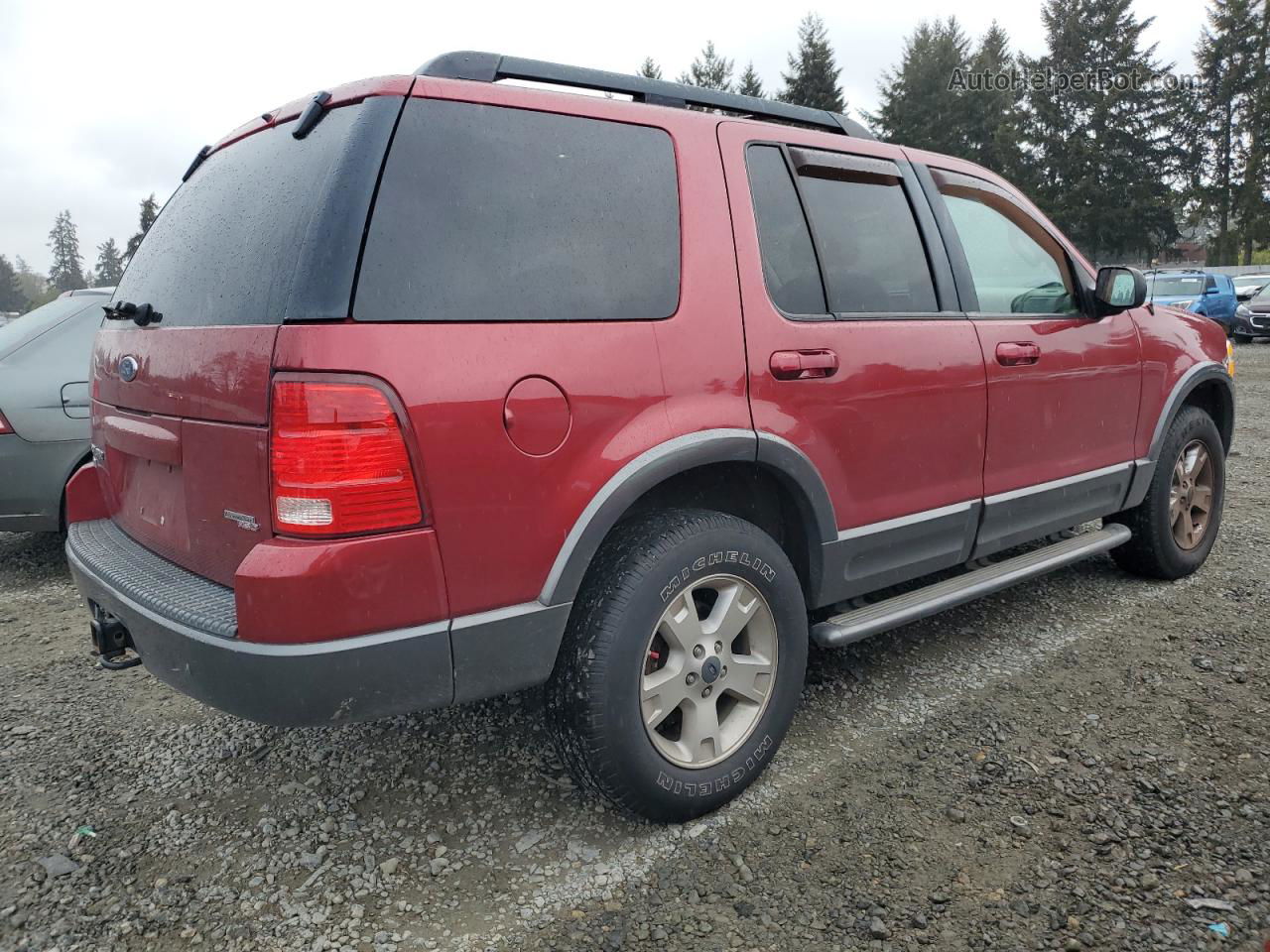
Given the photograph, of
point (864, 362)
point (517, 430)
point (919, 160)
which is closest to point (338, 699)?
point (517, 430)

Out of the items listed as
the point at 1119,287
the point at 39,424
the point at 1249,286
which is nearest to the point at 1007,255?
the point at 1119,287

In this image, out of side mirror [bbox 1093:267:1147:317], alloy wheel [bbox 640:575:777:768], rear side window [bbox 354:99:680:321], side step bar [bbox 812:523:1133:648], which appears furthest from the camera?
side mirror [bbox 1093:267:1147:317]

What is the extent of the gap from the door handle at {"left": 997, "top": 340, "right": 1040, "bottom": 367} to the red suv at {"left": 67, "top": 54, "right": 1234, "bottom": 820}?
0.04 ft

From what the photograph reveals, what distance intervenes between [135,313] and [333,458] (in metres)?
1.09

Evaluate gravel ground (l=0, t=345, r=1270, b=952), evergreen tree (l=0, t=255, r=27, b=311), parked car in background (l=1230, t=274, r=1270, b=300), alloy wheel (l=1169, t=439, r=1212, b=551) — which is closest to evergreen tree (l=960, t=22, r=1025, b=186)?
parked car in background (l=1230, t=274, r=1270, b=300)

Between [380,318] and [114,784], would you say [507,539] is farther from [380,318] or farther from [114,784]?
[114,784]

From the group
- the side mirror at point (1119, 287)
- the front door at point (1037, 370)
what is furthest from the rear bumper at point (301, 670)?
the side mirror at point (1119, 287)

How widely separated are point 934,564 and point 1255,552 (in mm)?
2761

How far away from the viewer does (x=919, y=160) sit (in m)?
3.22

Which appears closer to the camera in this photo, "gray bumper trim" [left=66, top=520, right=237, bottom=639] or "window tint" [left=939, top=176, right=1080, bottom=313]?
"gray bumper trim" [left=66, top=520, right=237, bottom=639]

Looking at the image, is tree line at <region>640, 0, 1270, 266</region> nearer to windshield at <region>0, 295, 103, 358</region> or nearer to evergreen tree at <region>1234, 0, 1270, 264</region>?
evergreen tree at <region>1234, 0, 1270, 264</region>

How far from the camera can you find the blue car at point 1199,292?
62.2 feet

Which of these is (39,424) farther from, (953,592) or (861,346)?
(953,592)

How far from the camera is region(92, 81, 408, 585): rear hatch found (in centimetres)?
190
